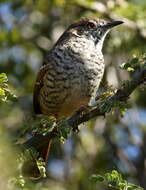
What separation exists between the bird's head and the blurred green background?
50 cm

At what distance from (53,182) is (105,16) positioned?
1.83 metres

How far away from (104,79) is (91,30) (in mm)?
894

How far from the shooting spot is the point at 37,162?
3.06 metres

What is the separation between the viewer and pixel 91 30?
5.20 m

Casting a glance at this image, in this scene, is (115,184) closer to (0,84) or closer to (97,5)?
(0,84)

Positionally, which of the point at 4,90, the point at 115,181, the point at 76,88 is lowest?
the point at 115,181

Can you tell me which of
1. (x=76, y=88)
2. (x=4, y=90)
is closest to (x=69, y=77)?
(x=76, y=88)

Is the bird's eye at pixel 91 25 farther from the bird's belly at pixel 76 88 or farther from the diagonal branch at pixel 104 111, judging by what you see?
the diagonal branch at pixel 104 111

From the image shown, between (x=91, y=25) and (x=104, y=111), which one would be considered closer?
(x=104, y=111)

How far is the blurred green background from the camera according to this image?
5648 millimetres

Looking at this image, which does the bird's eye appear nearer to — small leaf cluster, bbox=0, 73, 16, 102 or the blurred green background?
Result: the blurred green background

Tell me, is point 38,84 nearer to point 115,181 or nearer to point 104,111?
point 104,111

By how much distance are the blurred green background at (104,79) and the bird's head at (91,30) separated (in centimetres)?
50

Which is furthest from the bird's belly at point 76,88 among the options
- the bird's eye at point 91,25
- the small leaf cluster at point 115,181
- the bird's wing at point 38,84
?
the small leaf cluster at point 115,181
